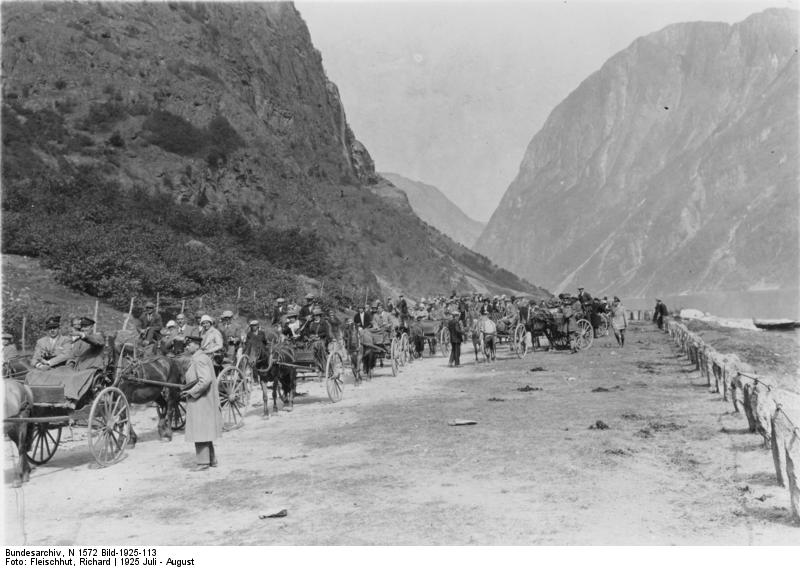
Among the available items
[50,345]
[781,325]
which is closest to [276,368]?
[50,345]

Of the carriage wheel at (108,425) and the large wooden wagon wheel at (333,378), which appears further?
the large wooden wagon wheel at (333,378)

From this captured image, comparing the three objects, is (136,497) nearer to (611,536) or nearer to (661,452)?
(611,536)

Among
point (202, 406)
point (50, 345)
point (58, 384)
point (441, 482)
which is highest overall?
point (50, 345)

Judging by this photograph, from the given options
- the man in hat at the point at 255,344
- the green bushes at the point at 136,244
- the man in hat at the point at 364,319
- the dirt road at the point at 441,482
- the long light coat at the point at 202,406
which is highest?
the green bushes at the point at 136,244

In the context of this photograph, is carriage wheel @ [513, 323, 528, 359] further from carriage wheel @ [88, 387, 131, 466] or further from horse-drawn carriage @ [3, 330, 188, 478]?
carriage wheel @ [88, 387, 131, 466]

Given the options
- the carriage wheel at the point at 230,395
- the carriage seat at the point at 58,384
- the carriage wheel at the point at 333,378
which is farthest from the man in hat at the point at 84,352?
the carriage wheel at the point at 333,378

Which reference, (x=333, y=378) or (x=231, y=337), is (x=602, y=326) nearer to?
(x=333, y=378)

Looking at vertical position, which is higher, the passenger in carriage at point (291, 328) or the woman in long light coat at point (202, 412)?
the passenger in carriage at point (291, 328)

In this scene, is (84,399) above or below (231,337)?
below

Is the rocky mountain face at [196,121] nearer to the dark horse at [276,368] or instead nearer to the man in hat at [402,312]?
the man in hat at [402,312]
